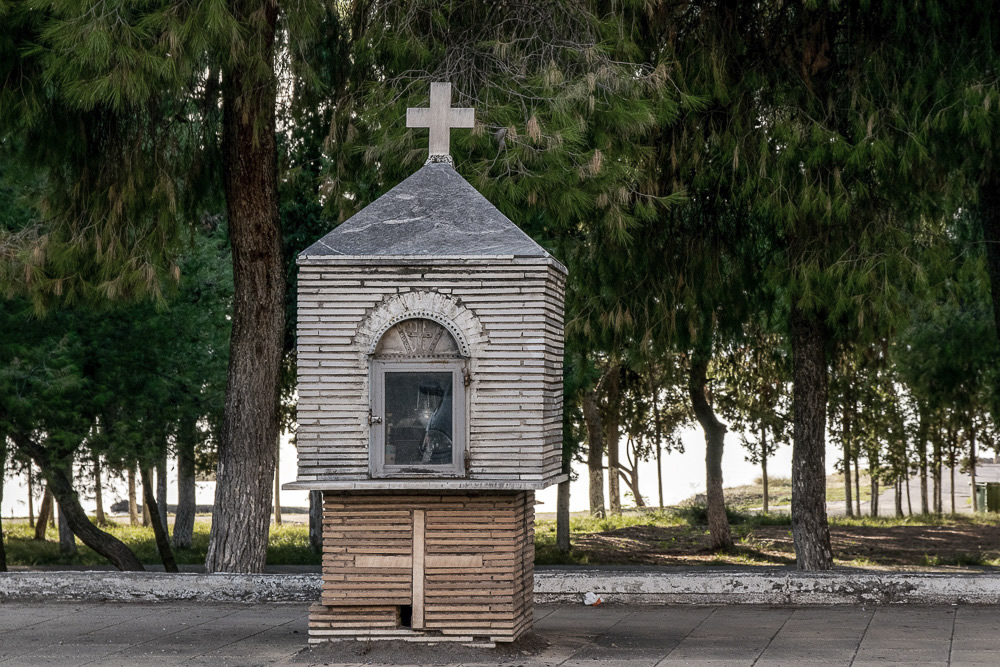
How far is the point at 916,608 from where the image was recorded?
972 centimetres

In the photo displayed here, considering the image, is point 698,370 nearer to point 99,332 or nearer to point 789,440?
point 789,440

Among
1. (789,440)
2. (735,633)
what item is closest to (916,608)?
(735,633)

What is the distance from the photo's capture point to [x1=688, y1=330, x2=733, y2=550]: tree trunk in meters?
23.3

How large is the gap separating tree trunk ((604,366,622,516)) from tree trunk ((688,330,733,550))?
7.64 ft

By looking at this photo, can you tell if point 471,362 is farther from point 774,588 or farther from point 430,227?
point 774,588

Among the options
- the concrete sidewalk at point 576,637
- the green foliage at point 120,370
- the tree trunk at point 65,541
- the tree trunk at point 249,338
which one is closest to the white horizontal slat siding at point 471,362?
the concrete sidewalk at point 576,637

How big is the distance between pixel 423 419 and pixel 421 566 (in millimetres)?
937

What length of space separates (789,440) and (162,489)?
15569mm

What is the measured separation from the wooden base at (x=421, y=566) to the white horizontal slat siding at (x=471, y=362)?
29cm

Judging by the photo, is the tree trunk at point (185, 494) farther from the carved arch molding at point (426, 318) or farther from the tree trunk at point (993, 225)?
the carved arch molding at point (426, 318)

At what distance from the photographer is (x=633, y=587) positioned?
33.6 feet

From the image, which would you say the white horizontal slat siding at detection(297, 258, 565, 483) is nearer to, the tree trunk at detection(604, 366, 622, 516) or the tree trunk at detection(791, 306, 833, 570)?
the tree trunk at detection(791, 306, 833, 570)

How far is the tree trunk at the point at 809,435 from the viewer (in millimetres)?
14664

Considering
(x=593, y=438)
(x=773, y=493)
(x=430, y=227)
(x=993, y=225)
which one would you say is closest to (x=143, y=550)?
(x=593, y=438)
